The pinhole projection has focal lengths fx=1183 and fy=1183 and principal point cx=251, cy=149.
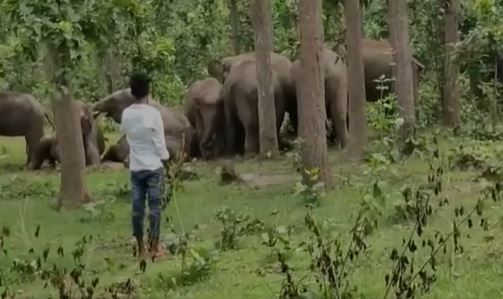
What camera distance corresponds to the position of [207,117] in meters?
20.8

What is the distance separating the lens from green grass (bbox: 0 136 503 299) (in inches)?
334

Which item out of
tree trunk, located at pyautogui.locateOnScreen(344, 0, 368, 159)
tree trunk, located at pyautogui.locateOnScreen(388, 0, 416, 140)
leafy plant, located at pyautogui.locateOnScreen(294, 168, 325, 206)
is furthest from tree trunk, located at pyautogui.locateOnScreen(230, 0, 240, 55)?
leafy plant, located at pyautogui.locateOnScreen(294, 168, 325, 206)

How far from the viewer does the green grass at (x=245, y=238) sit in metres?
8.48

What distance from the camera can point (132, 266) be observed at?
9.87m

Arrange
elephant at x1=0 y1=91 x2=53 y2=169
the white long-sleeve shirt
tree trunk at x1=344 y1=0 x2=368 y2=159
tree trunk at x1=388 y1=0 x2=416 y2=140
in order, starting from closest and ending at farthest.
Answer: the white long-sleeve shirt, tree trunk at x1=388 y1=0 x2=416 y2=140, tree trunk at x1=344 y1=0 x2=368 y2=159, elephant at x1=0 y1=91 x2=53 y2=169

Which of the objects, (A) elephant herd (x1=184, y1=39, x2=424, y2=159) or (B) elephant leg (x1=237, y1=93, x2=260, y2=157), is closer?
(B) elephant leg (x1=237, y1=93, x2=260, y2=157)

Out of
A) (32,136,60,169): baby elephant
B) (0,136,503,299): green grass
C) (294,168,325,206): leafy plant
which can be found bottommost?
(0,136,503,299): green grass

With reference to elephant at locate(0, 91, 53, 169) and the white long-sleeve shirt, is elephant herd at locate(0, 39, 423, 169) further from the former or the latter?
the white long-sleeve shirt

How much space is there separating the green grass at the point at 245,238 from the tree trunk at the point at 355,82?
0.41m

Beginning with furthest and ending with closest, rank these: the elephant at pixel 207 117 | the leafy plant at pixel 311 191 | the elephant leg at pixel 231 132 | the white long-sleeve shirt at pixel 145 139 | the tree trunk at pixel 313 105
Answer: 1. the elephant at pixel 207 117
2. the elephant leg at pixel 231 132
3. the tree trunk at pixel 313 105
4. the leafy plant at pixel 311 191
5. the white long-sleeve shirt at pixel 145 139

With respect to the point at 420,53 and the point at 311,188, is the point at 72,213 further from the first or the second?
the point at 420,53

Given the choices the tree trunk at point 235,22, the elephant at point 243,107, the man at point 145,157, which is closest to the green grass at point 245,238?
the man at point 145,157

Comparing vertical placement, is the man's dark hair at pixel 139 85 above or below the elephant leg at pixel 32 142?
above

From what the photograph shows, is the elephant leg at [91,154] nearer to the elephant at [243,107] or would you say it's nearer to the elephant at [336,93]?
the elephant at [243,107]
